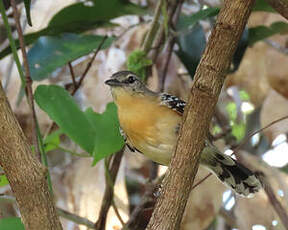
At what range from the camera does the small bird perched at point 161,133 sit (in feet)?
8.79

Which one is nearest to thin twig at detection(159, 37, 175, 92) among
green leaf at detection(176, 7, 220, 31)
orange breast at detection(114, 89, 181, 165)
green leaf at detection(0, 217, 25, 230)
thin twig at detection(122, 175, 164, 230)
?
green leaf at detection(176, 7, 220, 31)

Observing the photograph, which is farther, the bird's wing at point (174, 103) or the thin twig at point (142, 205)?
the thin twig at point (142, 205)

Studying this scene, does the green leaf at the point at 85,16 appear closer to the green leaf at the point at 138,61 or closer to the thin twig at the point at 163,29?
the thin twig at the point at 163,29

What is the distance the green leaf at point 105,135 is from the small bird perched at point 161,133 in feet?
0.74

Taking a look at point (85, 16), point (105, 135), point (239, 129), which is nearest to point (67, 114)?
point (105, 135)

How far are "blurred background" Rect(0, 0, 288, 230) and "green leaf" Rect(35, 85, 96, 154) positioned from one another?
37 millimetres

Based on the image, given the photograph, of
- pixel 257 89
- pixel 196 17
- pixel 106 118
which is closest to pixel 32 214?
pixel 106 118

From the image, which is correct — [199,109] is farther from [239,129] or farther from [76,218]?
[239,129]

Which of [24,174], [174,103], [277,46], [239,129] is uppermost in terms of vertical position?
[24,174]

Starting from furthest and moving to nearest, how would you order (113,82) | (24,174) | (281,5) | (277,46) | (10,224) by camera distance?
1. (277,46)
2. (113,82)
3. (10,224)
4. (281,5)
5. (24,174)

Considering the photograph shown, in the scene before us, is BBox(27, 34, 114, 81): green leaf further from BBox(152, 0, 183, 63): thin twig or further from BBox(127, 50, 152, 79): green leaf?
BBox(152, 0, 183, 63): thin twig

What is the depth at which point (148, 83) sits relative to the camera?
346 centimetres

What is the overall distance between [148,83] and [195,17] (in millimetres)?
715

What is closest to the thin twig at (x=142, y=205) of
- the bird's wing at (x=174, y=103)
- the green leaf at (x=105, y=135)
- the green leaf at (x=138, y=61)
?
the bird's wing at (x=174, y=103)
